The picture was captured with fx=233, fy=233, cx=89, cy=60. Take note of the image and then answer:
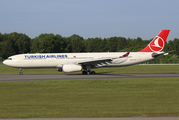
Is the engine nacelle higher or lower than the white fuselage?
lower

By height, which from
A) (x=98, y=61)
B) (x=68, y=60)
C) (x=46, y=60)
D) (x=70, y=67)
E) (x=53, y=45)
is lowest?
(x=70, y=67)

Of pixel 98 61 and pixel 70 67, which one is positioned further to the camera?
pixel 98 61

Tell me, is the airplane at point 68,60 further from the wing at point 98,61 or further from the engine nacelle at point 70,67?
the engine nacelle at point 70,67

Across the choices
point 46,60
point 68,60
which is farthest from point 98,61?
point 46,60

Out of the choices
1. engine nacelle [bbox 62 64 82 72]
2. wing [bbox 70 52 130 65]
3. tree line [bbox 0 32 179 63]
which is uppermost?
tree line [bbox 0 32 179 63]

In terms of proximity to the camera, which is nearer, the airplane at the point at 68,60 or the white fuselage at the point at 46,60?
the airplane at the point at 68,60

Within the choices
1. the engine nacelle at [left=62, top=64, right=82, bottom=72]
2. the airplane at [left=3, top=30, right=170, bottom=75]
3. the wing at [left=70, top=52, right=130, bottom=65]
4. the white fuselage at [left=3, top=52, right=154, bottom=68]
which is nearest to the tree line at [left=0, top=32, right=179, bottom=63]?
the airplane at [left=3, top=30, right=170, bottom=75]

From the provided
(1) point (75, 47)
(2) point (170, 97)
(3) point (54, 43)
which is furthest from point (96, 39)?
(2) point (170, 97)

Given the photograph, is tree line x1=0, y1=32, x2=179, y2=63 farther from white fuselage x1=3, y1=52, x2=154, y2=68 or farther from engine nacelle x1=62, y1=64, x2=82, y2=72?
engine nacelle x1=62, y1=64, x2=82, y2=72

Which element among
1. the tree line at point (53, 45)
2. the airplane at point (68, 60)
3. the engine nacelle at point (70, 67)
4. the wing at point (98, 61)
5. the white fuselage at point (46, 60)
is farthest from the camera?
the tree line at point (53, 45)

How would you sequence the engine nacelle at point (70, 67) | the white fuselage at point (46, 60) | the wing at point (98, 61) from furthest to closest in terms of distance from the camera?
the white fuselage at point (46, 60) < the wing at point (98, 61) < the engine nacelle at point (70, 67)

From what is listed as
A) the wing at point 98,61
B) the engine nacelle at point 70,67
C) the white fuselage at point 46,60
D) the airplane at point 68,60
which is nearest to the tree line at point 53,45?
the airplane at point 68,60

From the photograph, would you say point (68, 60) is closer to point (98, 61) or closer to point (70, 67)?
point (70, 67)

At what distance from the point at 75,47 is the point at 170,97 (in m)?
127
